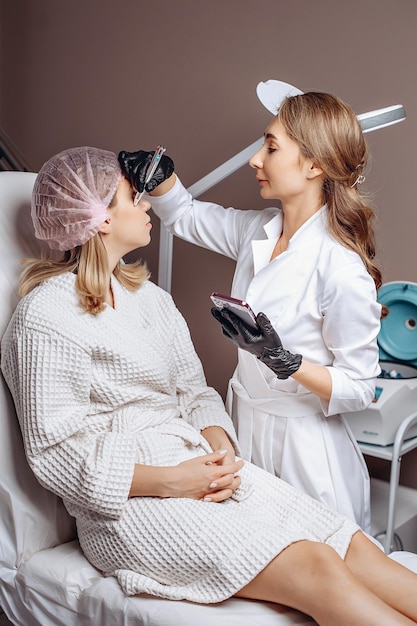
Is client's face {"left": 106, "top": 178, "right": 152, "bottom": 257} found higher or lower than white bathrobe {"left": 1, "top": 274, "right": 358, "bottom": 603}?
higher

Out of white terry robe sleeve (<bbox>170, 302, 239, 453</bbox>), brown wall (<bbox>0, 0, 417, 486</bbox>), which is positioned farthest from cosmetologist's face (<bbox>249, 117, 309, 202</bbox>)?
brown wall (<bbox>0, 0, 417, 486</bbox>)

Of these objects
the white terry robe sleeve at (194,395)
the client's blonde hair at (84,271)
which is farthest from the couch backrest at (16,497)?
the white terry robe sleeve at (194,395)

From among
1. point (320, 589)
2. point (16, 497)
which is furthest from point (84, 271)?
point (320, 589)

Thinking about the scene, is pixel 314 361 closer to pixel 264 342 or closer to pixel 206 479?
pixel 264 342

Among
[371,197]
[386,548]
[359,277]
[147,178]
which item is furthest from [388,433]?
[147,178]

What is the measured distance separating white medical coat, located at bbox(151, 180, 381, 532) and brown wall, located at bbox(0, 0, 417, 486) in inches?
23.2

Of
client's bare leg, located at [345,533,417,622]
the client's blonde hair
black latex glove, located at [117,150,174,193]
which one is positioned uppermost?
black latex glove, located at [117,150,174,193]

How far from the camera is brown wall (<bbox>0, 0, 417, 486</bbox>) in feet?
7.57

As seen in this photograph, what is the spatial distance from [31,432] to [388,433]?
0.97m

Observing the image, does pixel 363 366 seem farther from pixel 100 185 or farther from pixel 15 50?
pixel 15 50

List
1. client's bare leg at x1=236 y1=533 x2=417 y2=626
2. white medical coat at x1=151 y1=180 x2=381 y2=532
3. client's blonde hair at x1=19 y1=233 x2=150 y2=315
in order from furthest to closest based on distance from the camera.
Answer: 1. white medical coat at x1=151 y1=180 x2=381 y2=532
2. client's blonde hair at x1=19 y1=233 x2=150 y2=315
3. client's bare leg at x1=236 y1=533 x2=417 y2=626

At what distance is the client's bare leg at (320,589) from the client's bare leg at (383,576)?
1.1 inches

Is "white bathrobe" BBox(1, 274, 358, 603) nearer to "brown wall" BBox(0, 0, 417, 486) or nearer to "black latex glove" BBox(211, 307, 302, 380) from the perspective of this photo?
"black latex glove" BBox(211, 307, 302, 380)

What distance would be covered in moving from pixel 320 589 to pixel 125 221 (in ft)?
2.80
